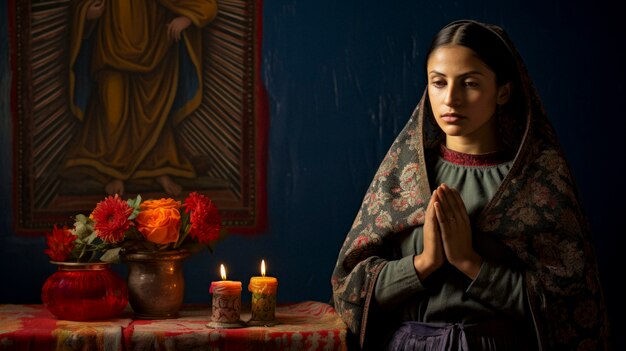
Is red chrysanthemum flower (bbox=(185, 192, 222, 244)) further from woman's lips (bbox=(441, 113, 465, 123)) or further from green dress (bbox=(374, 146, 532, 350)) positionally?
woman's lips (bbox=(441, 113, 465, 123))

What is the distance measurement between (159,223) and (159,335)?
1.10 ft

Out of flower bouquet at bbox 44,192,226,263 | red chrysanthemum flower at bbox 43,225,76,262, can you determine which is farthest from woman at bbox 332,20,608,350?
red chrysanthemum flower at bbox 43,225,76,262

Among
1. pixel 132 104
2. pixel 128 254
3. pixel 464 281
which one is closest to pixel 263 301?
pixel 128 254

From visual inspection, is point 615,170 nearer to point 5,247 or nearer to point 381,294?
point 381,294

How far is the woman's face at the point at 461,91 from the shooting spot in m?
2.20

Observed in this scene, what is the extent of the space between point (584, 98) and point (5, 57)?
6.64ft

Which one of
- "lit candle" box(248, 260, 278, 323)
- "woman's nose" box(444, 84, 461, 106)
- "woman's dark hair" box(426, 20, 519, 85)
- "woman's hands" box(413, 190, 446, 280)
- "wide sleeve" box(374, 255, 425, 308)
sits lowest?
"lit candle" box(248, 260, 278, 323)

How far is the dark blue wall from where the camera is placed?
2799mm

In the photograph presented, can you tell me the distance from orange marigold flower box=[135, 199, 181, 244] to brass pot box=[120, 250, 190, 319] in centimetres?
5

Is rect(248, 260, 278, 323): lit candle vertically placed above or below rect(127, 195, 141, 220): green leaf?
below

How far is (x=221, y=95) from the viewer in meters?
2.76

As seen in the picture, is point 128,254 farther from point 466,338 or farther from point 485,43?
point 485,43

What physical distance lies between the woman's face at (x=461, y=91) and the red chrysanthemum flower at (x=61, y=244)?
1.14 metres

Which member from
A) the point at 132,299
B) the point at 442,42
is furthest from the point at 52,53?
the point at 442,42
